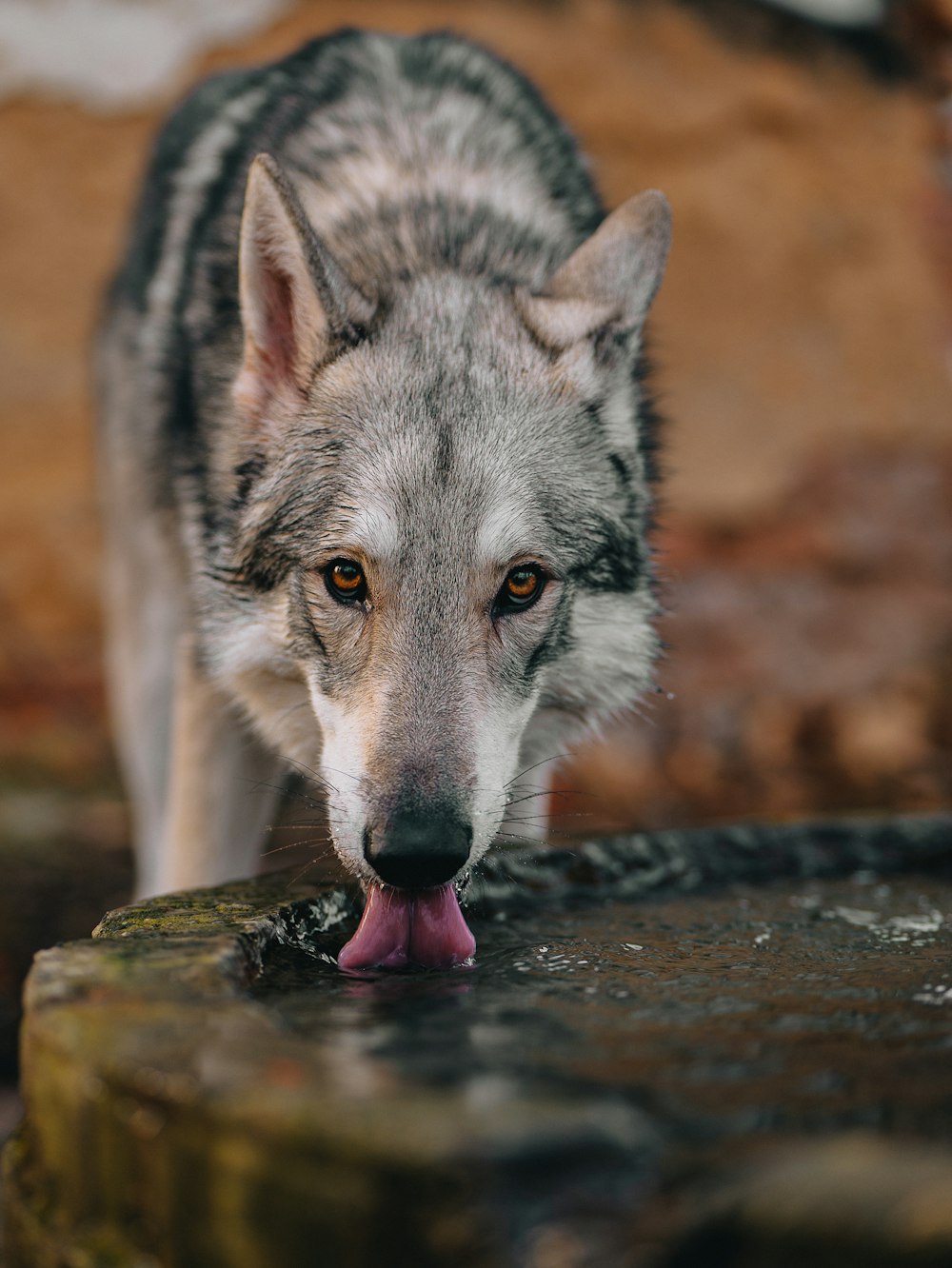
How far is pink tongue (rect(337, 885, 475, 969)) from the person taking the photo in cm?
236

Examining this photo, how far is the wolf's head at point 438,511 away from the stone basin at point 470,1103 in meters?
0.43

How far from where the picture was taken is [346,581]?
2996 mm

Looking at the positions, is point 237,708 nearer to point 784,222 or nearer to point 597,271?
point 597,271

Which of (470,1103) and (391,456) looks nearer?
(470,1103)

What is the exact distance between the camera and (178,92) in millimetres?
7836

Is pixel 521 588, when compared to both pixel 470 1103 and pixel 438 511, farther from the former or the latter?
pixel 470 1103

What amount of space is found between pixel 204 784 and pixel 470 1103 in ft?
9.93

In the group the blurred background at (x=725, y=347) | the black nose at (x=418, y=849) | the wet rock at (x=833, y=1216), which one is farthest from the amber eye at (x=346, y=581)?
the blurred background at (x=725, y=347)

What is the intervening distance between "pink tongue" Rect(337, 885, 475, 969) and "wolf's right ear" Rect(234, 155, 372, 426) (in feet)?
4.56

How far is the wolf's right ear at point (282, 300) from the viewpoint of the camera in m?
3.13

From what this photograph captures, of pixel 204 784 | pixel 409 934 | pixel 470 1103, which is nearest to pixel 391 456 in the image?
pixel 409 934

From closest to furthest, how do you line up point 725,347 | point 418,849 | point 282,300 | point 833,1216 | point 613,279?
point 833,1216, point 418,849, point 282,300, point 613,279, point 725,347

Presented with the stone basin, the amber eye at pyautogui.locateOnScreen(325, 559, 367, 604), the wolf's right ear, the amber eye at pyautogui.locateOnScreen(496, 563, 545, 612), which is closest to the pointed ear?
the wolf's right ear

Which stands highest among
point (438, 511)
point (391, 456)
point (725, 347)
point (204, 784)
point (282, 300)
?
point (725, 347)
